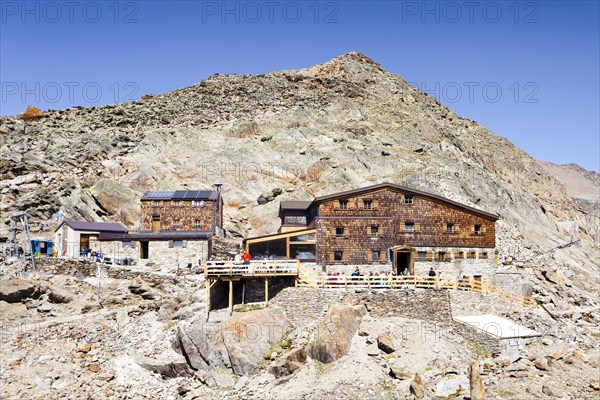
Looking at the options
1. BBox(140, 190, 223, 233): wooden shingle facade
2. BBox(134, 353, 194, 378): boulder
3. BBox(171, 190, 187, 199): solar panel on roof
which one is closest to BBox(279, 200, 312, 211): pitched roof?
BBox(140, 190, 223, 233): wooden shingle facade

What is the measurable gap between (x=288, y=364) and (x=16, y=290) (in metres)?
23.2

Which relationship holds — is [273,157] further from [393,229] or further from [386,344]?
[386,344]

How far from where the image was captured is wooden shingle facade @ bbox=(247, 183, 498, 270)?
42969 mm

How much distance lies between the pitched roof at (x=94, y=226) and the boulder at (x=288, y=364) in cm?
2682

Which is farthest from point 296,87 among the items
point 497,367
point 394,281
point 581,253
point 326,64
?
point 497,367

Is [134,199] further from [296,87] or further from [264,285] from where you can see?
[296,87]

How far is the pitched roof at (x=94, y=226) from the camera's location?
4924 cm

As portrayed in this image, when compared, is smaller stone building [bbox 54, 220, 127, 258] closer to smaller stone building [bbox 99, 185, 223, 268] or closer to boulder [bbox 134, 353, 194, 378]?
smaller stone building [bbox 99, 185, 223, 268]

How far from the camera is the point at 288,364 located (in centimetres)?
3112

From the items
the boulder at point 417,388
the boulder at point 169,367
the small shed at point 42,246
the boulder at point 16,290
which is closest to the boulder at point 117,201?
the small shed at point 42,246

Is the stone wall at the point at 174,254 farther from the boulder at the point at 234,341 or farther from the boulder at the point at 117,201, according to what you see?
the boulder at the point at 117,201

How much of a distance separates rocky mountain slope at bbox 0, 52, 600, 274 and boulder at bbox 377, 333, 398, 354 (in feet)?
96.5

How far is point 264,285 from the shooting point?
37.4 m

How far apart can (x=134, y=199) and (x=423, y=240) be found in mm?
34307
